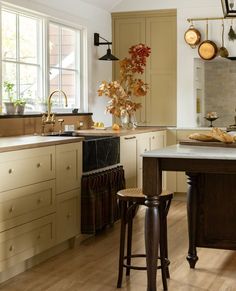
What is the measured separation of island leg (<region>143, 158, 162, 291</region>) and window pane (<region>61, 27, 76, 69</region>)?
339 centimetres

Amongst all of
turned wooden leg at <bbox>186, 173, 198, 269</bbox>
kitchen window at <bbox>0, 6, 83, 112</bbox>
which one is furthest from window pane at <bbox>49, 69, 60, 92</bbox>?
turned wooden leg at <bbox>186, 173, 198, 269</bbox>

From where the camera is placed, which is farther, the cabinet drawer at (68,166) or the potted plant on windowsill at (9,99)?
the potted plant on windowsill at (9,99)

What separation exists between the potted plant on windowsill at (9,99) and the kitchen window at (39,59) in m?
0.03

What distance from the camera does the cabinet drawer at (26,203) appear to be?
3785 millimetres

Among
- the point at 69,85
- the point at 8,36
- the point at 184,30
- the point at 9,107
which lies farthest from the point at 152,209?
the point at 184,30

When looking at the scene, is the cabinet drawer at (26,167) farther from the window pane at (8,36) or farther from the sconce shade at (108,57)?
the sconce shade at (108,57)

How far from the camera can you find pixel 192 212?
13.7 ft

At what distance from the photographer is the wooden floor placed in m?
3.79

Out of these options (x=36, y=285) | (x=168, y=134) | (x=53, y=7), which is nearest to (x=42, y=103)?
(x=53, y=7)

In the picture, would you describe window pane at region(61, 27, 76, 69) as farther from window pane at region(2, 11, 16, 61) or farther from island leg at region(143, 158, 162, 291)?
island leg at region(143, 158, 162, 291)

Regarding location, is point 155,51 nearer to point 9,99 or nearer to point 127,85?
point 127,85

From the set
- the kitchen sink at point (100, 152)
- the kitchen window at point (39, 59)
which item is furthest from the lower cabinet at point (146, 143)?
the kitchen window at point (39, 59)

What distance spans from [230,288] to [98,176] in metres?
1.72

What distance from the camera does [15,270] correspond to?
13.2 ft
